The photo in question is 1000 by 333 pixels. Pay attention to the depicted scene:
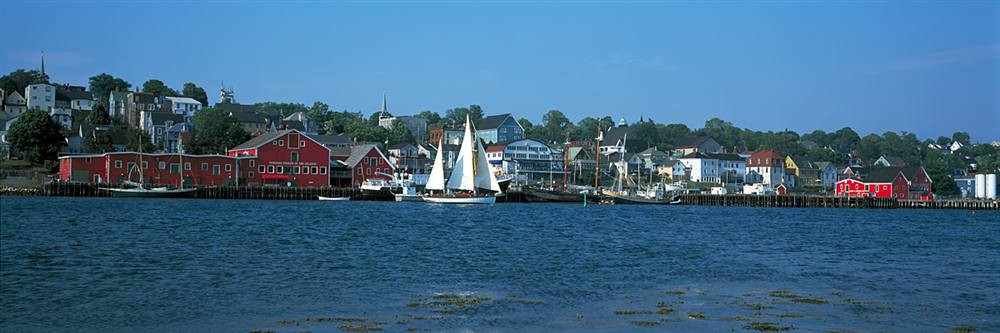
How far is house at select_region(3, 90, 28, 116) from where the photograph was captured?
14149 cm

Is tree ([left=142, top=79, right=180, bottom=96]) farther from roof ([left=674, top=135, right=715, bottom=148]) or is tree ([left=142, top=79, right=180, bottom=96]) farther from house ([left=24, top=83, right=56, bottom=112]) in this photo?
roof ([left=674, top=135, right=715, bottom=148])

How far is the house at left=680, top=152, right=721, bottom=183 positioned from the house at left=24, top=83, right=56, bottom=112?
99.8m

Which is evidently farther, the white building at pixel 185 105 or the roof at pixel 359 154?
the white building at pixel 185 105

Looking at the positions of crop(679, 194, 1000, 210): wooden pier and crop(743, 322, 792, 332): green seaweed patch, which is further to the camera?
crop(679, 194, 1000, 210): wooden pier

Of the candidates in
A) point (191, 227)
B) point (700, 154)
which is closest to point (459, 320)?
point (191, 227)

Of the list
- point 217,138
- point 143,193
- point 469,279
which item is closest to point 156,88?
point 217,138

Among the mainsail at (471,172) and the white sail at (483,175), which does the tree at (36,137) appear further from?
the white sail at (483,175)

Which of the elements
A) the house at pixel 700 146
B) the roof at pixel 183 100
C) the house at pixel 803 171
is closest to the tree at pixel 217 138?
the roof at pixel 183 100

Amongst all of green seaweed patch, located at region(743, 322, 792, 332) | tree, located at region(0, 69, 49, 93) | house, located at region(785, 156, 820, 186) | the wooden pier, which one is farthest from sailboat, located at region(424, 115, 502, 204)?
tree, located at region(0, 69, 49, 93)

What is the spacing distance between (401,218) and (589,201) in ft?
150

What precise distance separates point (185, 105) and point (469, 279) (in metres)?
138

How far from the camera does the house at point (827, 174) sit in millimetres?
156750

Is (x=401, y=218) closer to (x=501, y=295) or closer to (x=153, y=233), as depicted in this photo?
(x=153, y=233)

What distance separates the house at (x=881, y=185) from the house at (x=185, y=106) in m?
102
